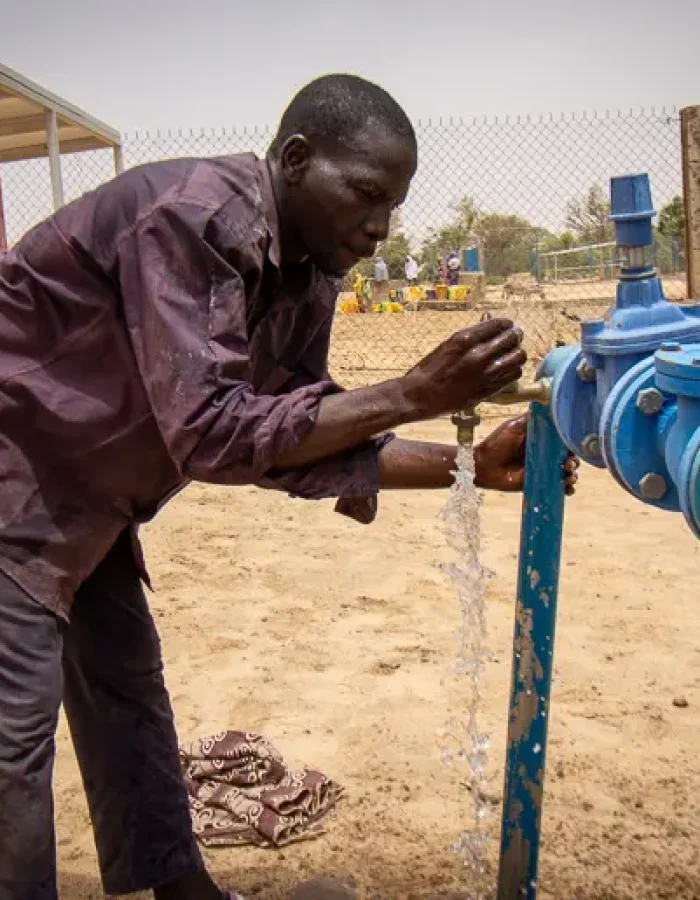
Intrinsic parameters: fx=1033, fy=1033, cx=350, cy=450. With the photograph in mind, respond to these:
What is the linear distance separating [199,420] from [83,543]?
42 centimetres

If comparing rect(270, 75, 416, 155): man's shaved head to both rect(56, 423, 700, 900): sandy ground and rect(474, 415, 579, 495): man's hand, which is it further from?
rect(56, 423, 700, 900): sandy ground

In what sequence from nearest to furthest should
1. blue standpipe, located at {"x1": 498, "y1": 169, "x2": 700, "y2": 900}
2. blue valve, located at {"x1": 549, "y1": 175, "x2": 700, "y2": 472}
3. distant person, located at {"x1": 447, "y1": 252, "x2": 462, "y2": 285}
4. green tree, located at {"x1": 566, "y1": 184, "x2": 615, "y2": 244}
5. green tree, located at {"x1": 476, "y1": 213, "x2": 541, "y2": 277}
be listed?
1. blue standpipe, located at {"x1": 498, "y1": 169, "x2": 700, "y2": 900}
2. blue valve, located at {"x1": 549, "y1": 175, "x2": 700, "y2": 472}
3. green tree, located at {"x1": 566, "y1": 184, "x2": 615, "y2": 244}
4. distant person, located at {"x1": 447, "y1": 252, "x2": 462, "y2": 285}
5. green tree, located at {"x1": 476, "y1": 213, "x2": 541, "y2": 277}

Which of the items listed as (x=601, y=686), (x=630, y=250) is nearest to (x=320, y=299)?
(x=630, y=250)

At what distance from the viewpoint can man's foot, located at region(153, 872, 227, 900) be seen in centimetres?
213

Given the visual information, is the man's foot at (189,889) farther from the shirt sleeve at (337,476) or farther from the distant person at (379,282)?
the distant person at (379,282)

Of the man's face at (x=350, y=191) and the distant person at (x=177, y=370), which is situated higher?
the man's face at (x=350, y=191)

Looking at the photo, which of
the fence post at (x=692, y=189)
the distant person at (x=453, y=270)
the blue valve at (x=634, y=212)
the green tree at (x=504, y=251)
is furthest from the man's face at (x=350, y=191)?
the green tree at (x=504, y=251)

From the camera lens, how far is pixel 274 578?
429 cm

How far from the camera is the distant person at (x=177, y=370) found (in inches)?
57.9

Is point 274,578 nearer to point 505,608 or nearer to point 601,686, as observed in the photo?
point 505,608

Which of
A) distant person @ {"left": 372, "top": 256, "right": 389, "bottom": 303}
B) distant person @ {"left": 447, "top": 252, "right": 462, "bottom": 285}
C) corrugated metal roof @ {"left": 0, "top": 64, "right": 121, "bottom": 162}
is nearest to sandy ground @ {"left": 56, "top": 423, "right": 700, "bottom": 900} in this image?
corrugated metal roof @ {"left": 0, "top": 64, "right": 121, "bottom": 162}

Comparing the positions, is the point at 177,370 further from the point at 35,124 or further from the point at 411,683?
the point at 35,124

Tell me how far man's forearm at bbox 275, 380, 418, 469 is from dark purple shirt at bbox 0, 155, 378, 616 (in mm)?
27

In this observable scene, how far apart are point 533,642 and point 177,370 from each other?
0.83 meters
